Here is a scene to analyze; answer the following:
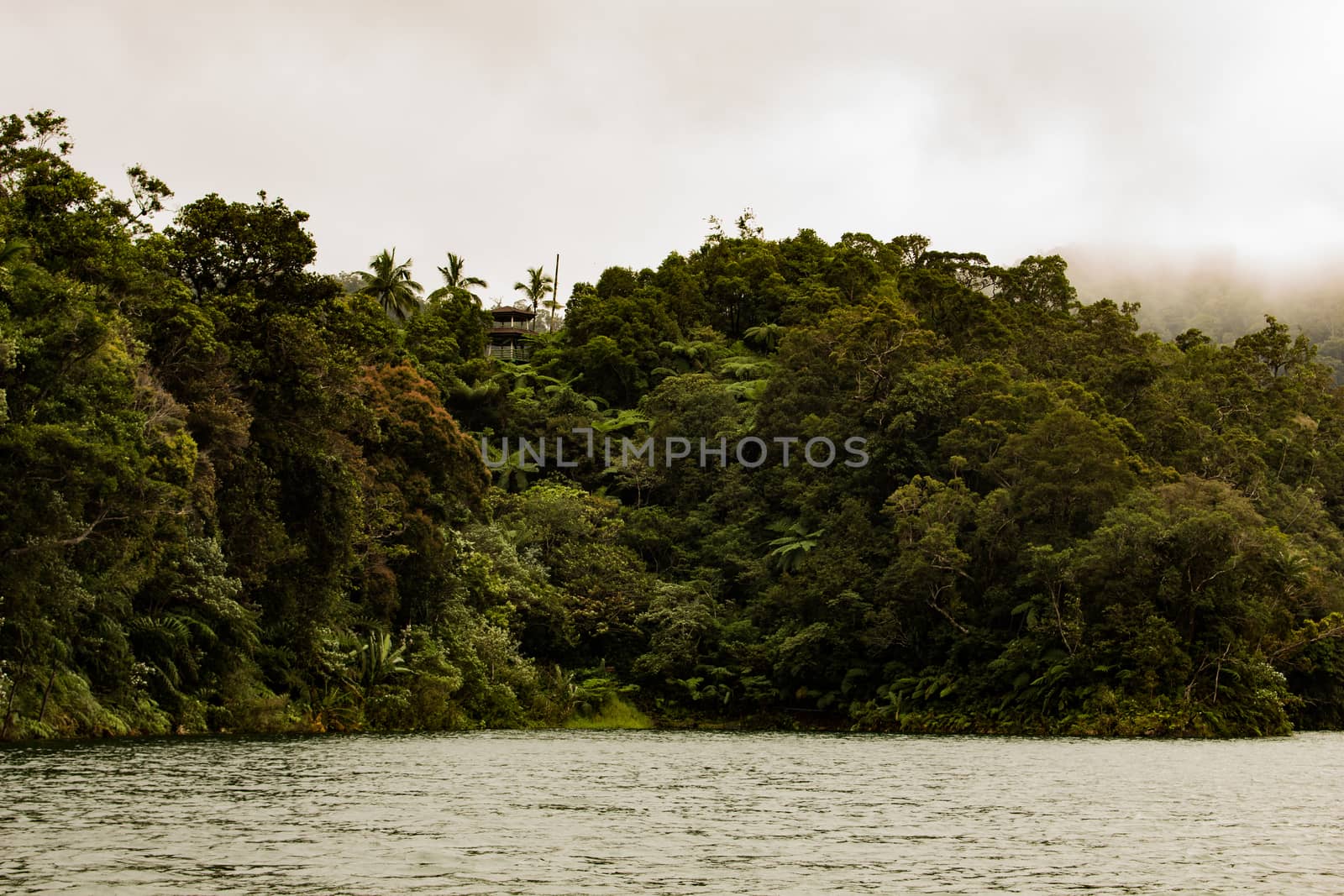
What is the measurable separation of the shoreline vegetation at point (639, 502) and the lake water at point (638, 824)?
6.23m

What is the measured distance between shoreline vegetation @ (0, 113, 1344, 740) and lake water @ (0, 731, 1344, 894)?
6231 mm

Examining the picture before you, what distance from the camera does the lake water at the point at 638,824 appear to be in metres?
11.1

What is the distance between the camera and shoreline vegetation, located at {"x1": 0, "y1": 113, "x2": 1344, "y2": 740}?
2752 cm

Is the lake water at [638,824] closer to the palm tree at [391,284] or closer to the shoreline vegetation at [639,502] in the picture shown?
the shoreline vegetation at [639,502]

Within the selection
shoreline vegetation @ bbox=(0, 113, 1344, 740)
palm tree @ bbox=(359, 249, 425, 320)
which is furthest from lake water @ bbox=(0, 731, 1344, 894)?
palm tree @ bbox=(359, 249, 425, 320)

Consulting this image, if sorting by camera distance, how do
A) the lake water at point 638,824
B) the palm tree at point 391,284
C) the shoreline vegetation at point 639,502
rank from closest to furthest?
the lake water at point 638,824 → the shoreline vegetation at point 639,502 → the palm tree at point 391,284

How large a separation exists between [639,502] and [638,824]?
47.1 m

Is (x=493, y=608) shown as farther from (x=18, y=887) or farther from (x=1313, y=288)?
(x=1313, y=288)

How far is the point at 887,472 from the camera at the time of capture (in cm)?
5241

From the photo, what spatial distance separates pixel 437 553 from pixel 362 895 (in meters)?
31.3

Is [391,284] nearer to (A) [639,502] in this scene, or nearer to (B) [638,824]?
(A) [639,502]

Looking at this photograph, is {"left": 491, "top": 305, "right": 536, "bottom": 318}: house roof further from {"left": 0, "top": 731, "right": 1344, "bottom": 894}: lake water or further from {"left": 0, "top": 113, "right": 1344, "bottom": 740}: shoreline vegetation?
{"left": 0, "top": 731, "right": 1344, "bottom": 894}: lake water

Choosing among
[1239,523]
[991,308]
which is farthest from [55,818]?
[991,308]

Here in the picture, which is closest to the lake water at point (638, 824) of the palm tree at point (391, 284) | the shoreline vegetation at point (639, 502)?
the shoreline vegetation at point (639, 502)
